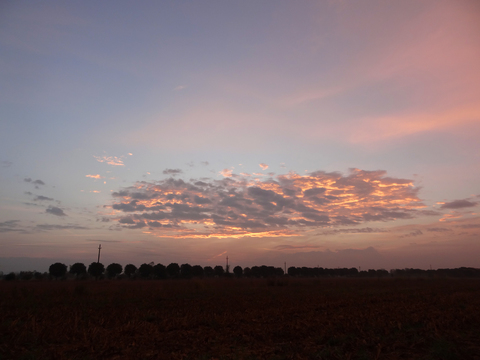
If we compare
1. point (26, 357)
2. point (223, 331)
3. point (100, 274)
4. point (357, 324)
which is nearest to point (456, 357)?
point (357, 324)

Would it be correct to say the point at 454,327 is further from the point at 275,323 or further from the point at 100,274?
the point at 100,274

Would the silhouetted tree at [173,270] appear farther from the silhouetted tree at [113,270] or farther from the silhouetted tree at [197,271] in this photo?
the silhouetted tree at [113,270]

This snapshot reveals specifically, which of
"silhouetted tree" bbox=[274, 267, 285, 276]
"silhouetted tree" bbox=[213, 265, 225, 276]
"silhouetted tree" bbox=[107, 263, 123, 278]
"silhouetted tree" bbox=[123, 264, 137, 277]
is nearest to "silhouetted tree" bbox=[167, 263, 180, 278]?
"silhouetted tree" bbox=[123, 264, 137, 277]

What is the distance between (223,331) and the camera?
1205 centimetres

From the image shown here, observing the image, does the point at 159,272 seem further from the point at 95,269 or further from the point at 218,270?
the point at 218,270

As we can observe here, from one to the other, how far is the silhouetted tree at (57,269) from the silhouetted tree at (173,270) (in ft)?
117

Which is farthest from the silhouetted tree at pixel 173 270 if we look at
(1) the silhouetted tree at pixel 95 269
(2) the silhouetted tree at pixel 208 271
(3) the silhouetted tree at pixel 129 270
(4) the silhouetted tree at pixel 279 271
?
(4) the silhouetted tree at pixel 279 271

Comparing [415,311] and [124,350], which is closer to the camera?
[124,350]

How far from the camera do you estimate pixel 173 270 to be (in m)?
112

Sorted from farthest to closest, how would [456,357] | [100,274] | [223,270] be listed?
[223,270] < [100,274] < [456,357]

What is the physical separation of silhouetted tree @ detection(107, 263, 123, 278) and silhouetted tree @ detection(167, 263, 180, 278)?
1780 centimetres

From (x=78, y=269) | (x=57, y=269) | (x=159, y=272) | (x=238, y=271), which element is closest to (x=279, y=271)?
(x=238, y=271)

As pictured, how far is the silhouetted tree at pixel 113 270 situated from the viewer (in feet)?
343

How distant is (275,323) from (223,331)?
2817mm
